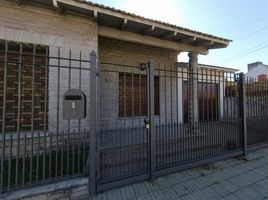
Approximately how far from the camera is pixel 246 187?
395cm

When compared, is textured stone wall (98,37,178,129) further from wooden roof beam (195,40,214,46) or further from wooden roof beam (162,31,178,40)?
wooden roof beam (195,40,214,46)

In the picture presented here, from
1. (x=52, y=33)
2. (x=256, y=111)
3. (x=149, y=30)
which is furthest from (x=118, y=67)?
(x=256, y=111)

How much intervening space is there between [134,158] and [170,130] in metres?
0.99

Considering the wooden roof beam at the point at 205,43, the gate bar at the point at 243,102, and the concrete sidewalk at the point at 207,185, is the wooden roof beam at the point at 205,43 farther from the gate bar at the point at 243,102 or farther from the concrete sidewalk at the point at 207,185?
the concrete sidewalk at the point at 207,185

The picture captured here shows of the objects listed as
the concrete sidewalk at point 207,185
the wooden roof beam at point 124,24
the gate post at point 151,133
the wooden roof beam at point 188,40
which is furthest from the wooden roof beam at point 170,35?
the concrete sidewalk at point 207,185

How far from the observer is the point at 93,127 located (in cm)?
348

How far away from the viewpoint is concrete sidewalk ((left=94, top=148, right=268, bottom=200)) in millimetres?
3561

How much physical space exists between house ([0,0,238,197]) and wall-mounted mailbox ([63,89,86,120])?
16mm

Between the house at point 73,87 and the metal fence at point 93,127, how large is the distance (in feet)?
0.08

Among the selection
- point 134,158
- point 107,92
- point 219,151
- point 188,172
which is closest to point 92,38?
point 107,92

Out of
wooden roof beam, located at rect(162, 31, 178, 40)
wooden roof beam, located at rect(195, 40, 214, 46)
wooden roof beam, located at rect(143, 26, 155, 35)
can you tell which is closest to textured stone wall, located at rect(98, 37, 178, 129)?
wooden roof beam, located at rect(162, 31, 178, 40)

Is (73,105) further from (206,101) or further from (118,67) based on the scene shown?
(206,101)

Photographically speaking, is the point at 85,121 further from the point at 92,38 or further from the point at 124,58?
the point at 124,58

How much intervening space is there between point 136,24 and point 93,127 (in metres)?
3.57
